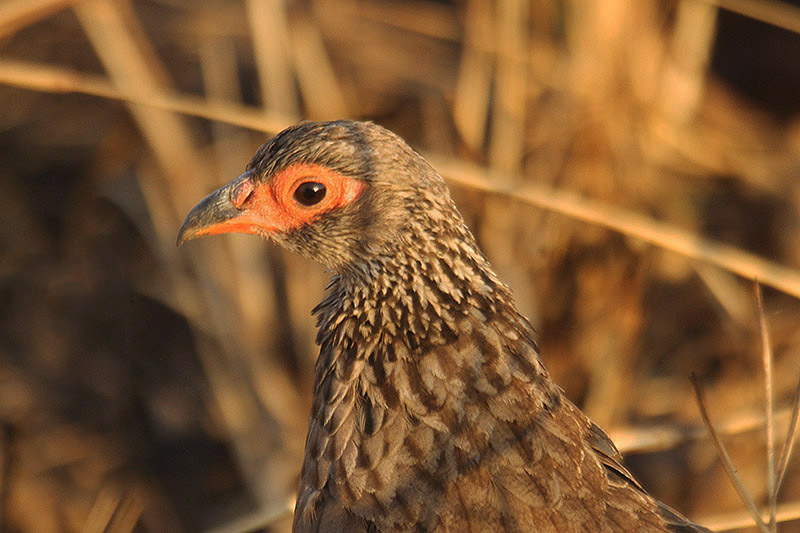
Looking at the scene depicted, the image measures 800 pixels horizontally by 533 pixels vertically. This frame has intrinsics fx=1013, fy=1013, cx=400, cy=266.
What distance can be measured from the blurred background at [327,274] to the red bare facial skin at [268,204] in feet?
1.96

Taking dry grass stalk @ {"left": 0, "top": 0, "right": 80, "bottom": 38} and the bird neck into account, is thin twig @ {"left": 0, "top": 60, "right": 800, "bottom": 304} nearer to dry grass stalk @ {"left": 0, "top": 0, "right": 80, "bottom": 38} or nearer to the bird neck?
dry grass stalk @ {"left": 0, "top": 0, "right": 80, "bottom": 38}

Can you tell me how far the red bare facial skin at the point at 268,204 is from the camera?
107 inches

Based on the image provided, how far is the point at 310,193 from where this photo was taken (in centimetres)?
277

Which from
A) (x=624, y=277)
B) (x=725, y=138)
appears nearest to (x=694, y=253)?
(x=624, y=277)

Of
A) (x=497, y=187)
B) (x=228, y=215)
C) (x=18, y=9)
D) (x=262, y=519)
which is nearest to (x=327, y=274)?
(x=497, y=187)

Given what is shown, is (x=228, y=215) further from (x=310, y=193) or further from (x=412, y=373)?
(x=412, y=373)

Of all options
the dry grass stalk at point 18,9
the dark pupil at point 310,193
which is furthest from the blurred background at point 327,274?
the dark pupil at point 310,193

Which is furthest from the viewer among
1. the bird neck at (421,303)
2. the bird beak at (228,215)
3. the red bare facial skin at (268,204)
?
the bird beak at (228,215)

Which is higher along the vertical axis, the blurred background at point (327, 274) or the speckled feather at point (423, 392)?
the speckled feather at point (423, 392)

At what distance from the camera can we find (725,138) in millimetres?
6137

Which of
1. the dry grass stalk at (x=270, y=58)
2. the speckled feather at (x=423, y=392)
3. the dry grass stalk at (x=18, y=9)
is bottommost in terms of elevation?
the dry grass stalk at (x=270, y=58)

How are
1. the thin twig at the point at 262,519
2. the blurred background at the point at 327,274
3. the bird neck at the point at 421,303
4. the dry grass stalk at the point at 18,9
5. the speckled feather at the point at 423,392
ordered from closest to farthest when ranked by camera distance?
the speckled feather at the point at 423,392
the bird neck at the point at 421,303
the thin twig at the point at 262,519
the dry grass stalk at the point at 18,9
the blurred background at the point at 327,274

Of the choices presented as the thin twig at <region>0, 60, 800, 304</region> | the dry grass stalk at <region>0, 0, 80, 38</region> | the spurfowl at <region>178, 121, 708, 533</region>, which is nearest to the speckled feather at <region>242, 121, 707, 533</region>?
the spurfowl at <region>178, 121, 708, 533</region>

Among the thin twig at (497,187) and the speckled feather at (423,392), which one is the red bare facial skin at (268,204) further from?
the thin twig at (497,187)
